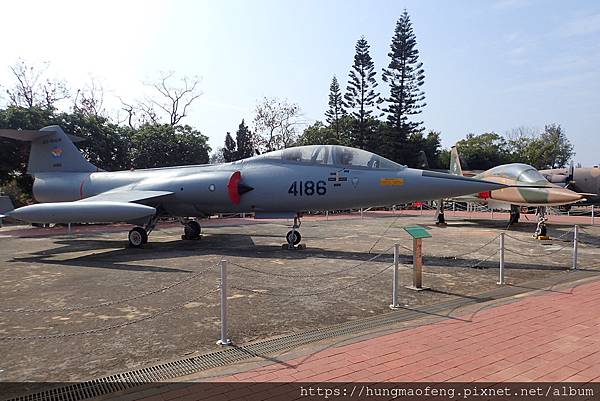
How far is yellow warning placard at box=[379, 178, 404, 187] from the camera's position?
9.37 m

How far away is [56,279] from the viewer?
7.39 m

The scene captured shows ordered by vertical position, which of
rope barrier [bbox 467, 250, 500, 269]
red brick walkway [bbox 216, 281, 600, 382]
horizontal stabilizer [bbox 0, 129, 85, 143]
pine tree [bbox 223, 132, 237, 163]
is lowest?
red brick walkway [bbox 216, 281, 600, 382]

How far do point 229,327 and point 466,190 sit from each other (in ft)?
21.3

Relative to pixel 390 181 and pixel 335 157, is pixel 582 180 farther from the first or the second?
pixel 335 157

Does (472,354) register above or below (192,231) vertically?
below

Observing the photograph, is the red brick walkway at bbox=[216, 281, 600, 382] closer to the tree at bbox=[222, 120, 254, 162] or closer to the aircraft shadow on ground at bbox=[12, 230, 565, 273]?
the aircraft shadow on ground at bbox=[12, 230, 565, 273]

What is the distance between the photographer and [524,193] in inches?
569

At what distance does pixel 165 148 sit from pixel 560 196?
2488 cm

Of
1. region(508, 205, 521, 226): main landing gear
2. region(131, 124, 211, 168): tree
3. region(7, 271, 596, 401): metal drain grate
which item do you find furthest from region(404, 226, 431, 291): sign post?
region(131, 124, 211, 168): tree

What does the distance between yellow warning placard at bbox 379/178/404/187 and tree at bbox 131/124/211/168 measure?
2258 cm

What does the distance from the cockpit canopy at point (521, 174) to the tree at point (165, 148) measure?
70.0ft

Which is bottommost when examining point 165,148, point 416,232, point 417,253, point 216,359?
point 216,359

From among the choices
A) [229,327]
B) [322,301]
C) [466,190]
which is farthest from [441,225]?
[229,327]

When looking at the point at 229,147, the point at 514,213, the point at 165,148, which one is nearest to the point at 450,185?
the point at 514,213
